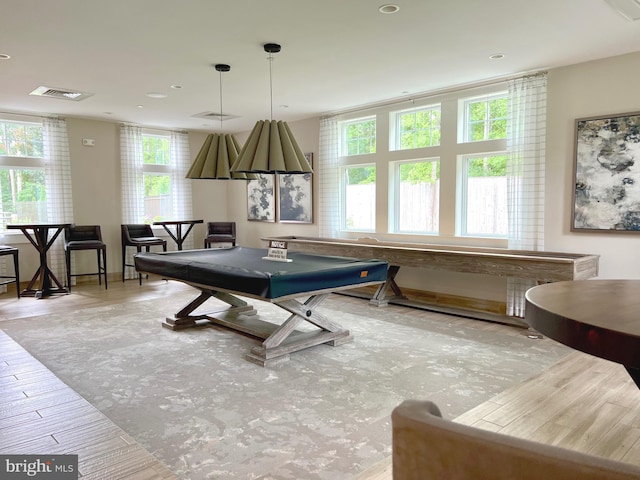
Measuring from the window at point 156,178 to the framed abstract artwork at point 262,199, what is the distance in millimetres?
1410

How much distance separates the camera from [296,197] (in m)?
7.33

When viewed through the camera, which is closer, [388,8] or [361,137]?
[388,8]

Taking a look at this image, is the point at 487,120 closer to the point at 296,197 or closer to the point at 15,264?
the point at 296,197

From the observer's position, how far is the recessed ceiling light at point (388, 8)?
122 inches

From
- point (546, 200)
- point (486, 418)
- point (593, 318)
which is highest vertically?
point (546, 200)

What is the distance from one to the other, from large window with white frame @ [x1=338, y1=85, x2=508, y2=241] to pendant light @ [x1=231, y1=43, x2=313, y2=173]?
7.66ft

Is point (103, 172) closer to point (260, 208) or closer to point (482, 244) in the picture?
point (260, 208)

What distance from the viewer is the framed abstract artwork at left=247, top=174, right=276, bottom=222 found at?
25.6 ft

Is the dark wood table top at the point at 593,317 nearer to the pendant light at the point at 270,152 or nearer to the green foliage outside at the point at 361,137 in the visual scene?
the pendant light at the point at 270,152

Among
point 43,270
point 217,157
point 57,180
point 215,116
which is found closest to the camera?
point 217,157

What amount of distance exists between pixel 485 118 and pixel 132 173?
544cm

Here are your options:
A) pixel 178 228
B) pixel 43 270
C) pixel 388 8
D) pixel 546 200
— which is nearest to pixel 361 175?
pixel 546 200

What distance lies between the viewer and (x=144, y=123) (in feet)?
24.3

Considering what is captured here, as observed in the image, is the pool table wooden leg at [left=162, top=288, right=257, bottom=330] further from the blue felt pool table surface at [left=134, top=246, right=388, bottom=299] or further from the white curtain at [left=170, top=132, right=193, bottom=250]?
the white curtain at [left=170, top=132, right=193, bottom=250]
